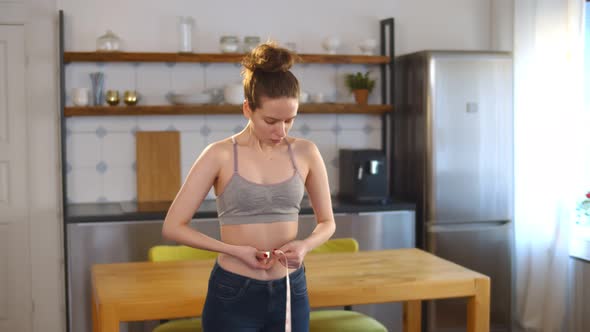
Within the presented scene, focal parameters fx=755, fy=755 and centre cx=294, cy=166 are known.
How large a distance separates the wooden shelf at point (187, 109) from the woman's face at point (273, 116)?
2421 millimetres

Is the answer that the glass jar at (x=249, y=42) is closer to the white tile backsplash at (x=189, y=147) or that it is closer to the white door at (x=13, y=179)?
the white tile backsplash at (x=189, y=147)

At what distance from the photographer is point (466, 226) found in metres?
4.49

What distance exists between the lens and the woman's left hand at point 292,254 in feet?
6.41

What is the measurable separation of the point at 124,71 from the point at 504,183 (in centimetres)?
237

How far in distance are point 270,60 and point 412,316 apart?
1598mm

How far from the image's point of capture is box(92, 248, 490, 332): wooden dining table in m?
2.33

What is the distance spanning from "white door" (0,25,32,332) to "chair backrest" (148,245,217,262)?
1630 millimetres

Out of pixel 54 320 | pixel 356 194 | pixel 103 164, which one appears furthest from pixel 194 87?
pixel 54 320

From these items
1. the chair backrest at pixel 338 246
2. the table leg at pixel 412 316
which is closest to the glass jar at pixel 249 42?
the chair backrest at pixel 338 246

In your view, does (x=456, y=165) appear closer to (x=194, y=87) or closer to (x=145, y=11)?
(x=194, y=87)

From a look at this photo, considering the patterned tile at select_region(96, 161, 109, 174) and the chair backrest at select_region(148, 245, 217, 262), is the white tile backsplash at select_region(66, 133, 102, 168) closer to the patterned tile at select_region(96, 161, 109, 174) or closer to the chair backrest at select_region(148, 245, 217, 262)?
the patterned tile at select_region(96, 161, 109, 174)

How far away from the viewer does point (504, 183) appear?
4.54 meters

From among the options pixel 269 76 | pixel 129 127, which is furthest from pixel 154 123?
pixel 269 76

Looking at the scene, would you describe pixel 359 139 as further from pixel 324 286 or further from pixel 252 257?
pixel 252 257
